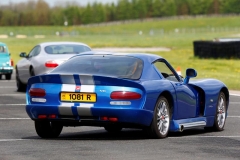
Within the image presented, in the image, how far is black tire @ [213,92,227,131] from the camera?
41.0ft

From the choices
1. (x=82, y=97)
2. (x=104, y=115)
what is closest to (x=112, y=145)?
(x=104, y=115)

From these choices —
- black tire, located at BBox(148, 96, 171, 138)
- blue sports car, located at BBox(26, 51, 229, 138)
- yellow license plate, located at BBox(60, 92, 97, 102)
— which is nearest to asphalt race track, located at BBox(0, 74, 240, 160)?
black tire, located at BBox(148, 96, 171, 138)

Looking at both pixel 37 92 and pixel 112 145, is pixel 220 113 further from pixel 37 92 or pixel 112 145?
pixel 37 92

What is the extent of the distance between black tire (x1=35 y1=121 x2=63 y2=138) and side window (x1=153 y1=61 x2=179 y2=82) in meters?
1.64

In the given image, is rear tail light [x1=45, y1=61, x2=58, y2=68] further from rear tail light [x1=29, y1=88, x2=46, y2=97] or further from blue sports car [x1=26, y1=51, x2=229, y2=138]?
rear tail light [x1=29, y1=88, x2=46, y2=97]

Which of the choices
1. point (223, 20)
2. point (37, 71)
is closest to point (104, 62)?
point (37, 71)

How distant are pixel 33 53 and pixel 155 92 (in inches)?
490

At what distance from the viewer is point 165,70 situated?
1165cm

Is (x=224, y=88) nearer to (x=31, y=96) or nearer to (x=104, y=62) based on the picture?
(x=104, y=62)

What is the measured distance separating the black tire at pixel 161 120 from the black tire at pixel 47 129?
4.21 feet

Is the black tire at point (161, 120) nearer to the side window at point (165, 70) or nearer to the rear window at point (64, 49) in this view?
the side window at point (165, 70)

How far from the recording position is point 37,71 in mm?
21469

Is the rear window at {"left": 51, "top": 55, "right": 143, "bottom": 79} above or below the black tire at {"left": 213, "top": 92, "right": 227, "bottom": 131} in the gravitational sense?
above

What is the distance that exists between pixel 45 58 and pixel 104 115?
37.0 ft
